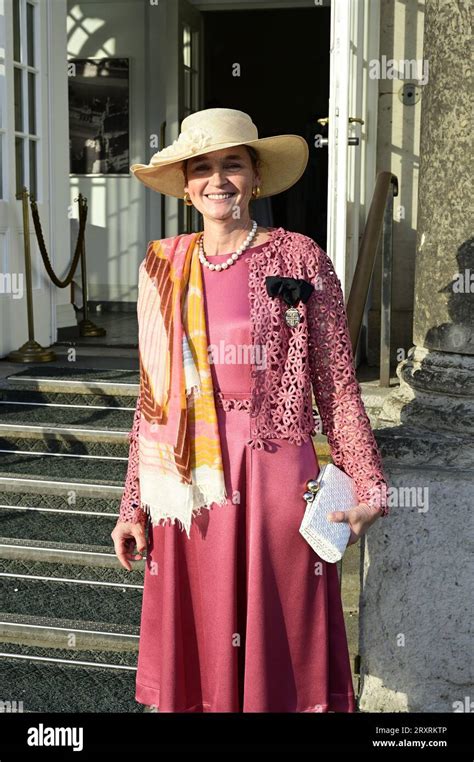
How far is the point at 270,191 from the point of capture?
235 cm

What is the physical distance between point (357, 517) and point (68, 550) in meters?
2.19

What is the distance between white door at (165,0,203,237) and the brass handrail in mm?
3767

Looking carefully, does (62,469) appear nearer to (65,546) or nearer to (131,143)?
(65,546)

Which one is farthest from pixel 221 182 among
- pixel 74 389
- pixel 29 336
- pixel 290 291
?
pixel 29 336

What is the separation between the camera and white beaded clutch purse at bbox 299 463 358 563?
81.9 inches

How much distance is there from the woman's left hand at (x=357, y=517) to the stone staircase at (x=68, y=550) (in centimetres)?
127

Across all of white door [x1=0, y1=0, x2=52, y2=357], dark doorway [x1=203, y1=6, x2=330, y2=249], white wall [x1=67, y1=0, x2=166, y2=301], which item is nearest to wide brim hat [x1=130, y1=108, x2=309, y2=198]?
white door [x1=0, y1=0, x2=52, y2=357]

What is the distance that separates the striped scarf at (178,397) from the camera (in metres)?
2.13

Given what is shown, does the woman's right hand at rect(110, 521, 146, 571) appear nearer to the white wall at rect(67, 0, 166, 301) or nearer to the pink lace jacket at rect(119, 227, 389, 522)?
the pink lace jacket at rect(119, 227, 389, 522)

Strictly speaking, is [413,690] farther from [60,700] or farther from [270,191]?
[270,191]

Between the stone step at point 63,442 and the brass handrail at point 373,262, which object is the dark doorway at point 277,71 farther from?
the stone step at point 63,442

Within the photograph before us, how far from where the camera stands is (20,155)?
6031mm
